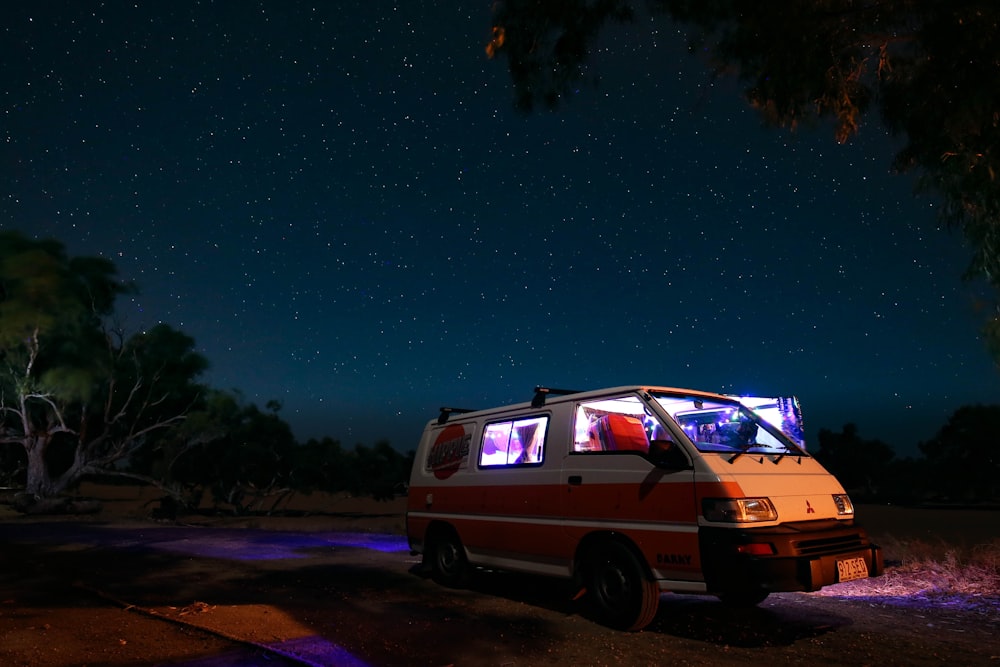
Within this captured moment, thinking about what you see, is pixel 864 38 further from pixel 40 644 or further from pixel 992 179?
pixel 40 644

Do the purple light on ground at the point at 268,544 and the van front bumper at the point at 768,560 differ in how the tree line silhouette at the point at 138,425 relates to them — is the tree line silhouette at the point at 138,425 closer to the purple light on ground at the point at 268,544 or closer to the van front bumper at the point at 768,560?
the purple light on ground at the point at 268,544

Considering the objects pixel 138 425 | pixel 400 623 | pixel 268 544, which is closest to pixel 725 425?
pixel 400 623

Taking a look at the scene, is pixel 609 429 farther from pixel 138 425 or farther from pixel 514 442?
pixel 138 425

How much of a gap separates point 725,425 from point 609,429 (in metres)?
1.50

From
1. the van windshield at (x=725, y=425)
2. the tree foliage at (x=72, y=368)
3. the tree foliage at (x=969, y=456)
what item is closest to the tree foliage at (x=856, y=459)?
the tree foliage at (x=969, y=456)

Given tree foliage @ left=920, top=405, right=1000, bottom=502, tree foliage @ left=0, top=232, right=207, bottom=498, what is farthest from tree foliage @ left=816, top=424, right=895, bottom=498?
tree foliage @ left=0, top=232, right=207, bottom=498

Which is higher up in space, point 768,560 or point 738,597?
point 768,560

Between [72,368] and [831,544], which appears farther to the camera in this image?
[72,368]

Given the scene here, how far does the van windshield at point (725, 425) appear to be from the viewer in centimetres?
732

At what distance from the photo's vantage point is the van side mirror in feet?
20.8

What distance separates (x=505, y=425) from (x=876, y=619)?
4281 mm

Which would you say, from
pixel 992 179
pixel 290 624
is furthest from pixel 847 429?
pixel 290 624

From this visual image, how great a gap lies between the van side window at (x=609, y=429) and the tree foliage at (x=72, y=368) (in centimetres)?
2578

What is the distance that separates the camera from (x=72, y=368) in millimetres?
27375
